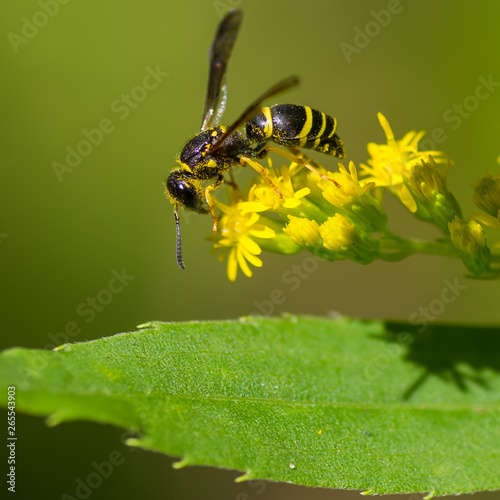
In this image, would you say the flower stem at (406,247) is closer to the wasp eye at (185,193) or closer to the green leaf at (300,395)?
the green leaf at (300,395)

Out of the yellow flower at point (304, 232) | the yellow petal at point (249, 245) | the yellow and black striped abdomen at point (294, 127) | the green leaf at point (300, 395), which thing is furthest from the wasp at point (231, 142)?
the green leaf at point (300, 395)

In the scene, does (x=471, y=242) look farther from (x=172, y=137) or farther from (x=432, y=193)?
(x=172, y=137)

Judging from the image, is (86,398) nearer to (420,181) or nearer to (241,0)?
(420,181)

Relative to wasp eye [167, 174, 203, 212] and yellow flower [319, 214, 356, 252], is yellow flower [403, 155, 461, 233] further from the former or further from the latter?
wasp eye [167, 174, 203, 212]

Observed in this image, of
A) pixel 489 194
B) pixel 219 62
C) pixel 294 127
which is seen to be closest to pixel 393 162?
pixel 489 194

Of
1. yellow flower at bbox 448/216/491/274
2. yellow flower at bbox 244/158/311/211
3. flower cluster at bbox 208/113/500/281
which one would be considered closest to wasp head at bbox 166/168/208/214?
flower cluster at bbox 208/113/500/281

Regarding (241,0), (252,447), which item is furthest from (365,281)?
(252,447)

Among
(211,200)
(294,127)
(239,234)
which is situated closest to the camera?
(239,234)
